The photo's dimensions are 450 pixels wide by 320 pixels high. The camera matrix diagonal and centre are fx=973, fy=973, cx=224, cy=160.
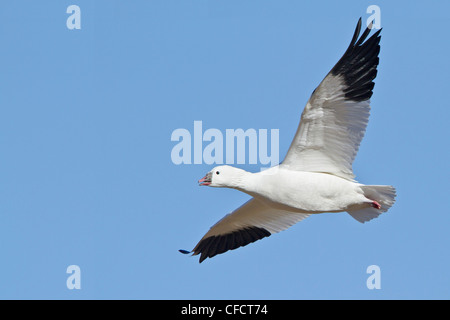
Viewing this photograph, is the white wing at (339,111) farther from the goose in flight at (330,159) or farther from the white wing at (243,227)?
the white wing at (243,227)

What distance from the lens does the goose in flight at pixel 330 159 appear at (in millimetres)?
12695

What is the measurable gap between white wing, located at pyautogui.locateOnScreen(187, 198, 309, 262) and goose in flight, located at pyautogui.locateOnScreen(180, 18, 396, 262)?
1553 millimetres

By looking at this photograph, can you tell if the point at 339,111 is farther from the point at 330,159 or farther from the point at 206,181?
the point at 206,181

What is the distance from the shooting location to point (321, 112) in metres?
12.7

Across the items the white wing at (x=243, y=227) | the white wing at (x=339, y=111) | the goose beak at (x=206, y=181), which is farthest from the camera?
the white wing at (x=243, y=227)

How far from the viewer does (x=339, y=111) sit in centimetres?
1276

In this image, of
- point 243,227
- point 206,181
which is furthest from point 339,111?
point 243,227

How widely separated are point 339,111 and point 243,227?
118 inches

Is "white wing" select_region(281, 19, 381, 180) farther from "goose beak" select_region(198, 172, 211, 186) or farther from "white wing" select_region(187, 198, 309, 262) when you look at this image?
"white wing" select_region(187, 198, 309, 262)

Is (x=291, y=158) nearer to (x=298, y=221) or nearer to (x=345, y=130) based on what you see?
(x=345, y=130)

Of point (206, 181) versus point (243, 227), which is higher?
point (206, 181)

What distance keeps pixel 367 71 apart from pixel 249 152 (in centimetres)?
192

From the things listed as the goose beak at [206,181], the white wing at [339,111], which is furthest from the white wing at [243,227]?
the white wing at [339,111]

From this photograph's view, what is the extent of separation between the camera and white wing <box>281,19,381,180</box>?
41.4 ft
